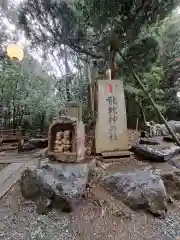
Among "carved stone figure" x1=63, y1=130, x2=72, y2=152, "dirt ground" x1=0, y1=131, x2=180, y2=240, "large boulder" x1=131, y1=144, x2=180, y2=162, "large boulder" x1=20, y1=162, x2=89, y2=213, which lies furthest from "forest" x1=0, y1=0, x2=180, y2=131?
"dirt ground" x1=0, y1=131, x2=180, y2=240

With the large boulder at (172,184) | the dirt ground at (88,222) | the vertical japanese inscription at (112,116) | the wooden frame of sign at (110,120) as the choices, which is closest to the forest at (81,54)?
the wooden frame of sign at (110,120)

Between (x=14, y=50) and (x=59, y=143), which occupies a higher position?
(x=14, y=50)

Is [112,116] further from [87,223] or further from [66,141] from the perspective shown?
[87,223]

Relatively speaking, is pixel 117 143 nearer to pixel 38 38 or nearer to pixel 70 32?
pixel 70 32

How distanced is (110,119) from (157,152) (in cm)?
90

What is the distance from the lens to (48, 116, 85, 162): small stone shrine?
3.21 m

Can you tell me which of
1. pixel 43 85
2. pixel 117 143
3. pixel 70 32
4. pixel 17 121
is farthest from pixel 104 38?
pixel 17 121

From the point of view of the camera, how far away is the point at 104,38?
458 cm

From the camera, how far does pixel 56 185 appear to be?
2.64 metres

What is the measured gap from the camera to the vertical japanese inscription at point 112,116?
375 centimetres

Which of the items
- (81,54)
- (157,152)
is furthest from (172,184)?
(81,54)

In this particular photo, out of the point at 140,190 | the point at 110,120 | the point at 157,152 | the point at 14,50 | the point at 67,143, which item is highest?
the point at 14,50

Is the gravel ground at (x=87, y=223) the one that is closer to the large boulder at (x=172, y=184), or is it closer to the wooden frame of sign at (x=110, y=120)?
the large boulder at (x=172, y=184)

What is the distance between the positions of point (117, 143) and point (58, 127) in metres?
0.97
